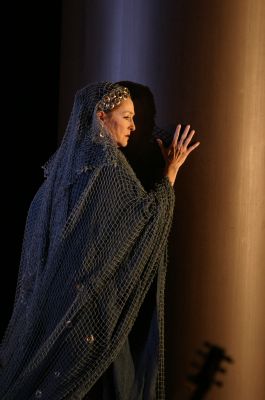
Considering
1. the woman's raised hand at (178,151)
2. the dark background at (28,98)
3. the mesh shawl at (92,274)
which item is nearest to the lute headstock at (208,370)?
the mesh shawl at (92,274)

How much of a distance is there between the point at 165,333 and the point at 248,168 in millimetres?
690

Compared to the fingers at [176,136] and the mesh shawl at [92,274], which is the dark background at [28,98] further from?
the fingers at [176,136]

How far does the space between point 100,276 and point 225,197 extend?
0.52 metres

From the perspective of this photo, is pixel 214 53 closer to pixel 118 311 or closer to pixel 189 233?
pixel 189 233

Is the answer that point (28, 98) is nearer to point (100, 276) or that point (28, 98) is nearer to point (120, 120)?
point (120, 120)

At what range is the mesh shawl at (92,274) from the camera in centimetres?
174

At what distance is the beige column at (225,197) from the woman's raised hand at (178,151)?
0.12 ft

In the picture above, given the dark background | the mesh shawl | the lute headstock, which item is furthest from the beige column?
the dark background

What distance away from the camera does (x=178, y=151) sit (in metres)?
1.88

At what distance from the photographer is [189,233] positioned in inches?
74.9

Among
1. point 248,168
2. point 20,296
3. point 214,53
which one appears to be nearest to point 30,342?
point 20,296

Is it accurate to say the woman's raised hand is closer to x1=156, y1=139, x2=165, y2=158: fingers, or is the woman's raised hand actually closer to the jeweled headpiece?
x1=156, y1=139, x2=165, y2=158: fingers

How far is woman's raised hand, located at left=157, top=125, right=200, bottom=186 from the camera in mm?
1861

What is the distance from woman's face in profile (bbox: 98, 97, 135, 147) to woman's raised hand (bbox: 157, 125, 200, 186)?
18 centimetres
